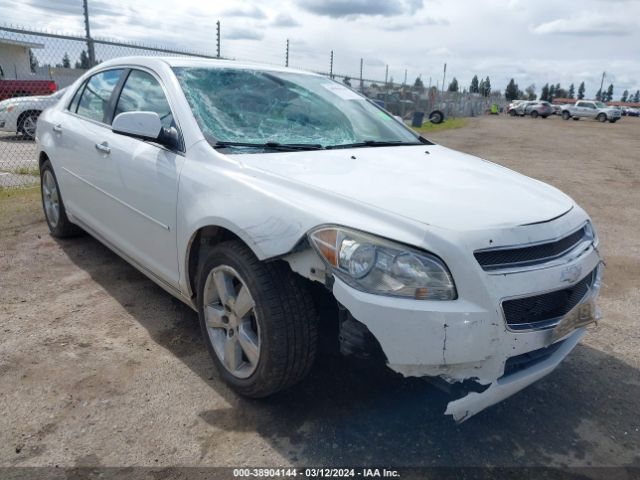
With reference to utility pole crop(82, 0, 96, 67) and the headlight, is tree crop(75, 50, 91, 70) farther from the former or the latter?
the headlight

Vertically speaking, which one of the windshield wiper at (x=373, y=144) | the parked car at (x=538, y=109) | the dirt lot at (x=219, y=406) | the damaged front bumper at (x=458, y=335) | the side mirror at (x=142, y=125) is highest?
the side mirror at (x=142, y=125)

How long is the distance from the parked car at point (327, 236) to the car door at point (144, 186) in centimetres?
1

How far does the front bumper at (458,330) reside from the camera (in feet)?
6.59

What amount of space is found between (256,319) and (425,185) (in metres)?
1.00

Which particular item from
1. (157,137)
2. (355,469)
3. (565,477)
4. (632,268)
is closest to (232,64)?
(157,137)

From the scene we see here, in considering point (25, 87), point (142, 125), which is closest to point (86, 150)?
point (142, 125)

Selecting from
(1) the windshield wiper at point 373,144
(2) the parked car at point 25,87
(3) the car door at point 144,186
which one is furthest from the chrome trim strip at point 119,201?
(2) the parked car at point 25,87

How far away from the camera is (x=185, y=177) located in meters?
2.83

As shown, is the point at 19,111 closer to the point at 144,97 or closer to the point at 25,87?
the point at 25,87

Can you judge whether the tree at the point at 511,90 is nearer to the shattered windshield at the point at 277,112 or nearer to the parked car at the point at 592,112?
the parked car at the point at 592,112

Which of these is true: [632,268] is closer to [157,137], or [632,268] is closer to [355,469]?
[355,469]

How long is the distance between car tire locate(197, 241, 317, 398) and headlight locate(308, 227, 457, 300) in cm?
36

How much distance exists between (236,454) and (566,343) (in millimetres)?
1582

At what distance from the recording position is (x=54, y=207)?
4.91 meters
